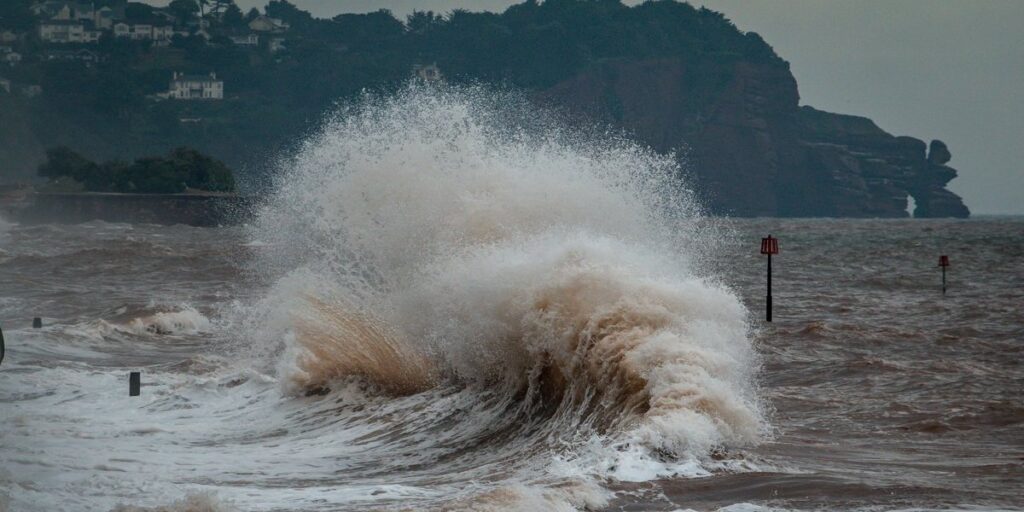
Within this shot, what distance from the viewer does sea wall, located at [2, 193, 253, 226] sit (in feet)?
366

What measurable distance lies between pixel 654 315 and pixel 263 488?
11.7 ft

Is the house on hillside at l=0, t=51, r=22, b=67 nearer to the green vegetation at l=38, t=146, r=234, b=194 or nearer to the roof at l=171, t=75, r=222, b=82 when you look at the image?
the roof at l=171, t=75, r=222, b=82

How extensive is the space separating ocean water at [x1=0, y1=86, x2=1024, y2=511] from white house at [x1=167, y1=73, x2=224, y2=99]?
177 meters

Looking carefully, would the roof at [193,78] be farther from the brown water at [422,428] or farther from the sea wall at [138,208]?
the brown water at [422,428]

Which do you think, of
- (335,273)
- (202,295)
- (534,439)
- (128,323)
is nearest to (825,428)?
(534,439)

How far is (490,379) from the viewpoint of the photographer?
41.1 feet

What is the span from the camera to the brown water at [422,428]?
8.56 meters

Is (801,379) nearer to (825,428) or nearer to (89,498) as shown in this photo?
(825,428)

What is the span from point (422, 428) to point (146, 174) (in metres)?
115

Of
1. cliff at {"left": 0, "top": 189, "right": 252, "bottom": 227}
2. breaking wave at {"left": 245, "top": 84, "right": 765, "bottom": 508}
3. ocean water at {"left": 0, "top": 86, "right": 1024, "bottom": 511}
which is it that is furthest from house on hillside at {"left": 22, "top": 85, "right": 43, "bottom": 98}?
breaking wave at {"left": 245, "top": 84, "right": 765, "bottom": 508}

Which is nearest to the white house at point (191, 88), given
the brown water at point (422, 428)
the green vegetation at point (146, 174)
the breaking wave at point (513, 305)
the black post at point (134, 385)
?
the green vegetation at point (146, 174)

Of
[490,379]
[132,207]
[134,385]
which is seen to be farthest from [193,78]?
[490,379]

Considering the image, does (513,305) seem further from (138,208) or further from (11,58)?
(11,58)

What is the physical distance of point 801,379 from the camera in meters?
15.9
